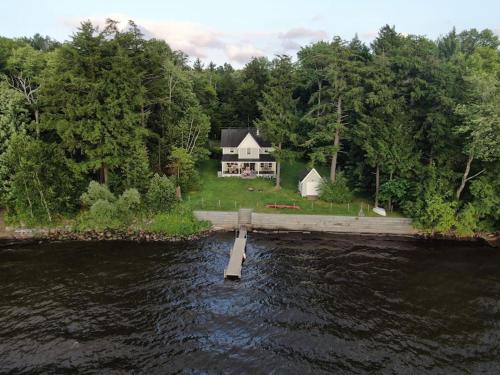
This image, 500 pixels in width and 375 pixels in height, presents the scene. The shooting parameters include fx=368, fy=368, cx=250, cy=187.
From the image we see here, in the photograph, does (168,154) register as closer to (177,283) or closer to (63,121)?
(63,121)

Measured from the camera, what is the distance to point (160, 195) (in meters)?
36.2

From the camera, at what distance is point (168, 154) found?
45.2 metres

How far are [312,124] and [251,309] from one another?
87.7ft

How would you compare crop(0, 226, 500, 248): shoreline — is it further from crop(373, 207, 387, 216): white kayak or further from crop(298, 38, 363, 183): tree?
crop(298, 38, 363, 183): tree

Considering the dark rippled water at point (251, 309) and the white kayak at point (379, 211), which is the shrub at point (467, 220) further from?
the white kayak at point (379, 211)

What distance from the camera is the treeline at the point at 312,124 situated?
33.9 metres

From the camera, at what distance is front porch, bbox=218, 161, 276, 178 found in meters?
52.3

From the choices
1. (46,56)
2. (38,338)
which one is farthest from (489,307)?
(46,56)

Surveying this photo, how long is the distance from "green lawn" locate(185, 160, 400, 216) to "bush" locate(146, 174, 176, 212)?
3.22m

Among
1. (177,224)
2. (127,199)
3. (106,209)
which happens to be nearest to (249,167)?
(177,224)

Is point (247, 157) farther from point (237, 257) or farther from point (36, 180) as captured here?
point (36, 180)

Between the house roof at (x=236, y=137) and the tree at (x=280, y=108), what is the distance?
31.6 ft

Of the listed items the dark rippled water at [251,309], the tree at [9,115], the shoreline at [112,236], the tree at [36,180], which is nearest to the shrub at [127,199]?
the shoreline at [112,236]

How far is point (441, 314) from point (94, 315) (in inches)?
815
